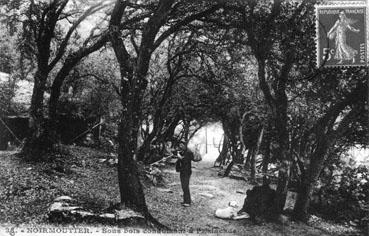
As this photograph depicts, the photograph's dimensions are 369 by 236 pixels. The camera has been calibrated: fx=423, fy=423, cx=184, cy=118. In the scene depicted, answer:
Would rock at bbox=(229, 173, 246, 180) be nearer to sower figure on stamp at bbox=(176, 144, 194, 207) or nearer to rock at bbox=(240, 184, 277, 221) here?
sower figure on stamp at bbox=(176, 144, 194, 207)

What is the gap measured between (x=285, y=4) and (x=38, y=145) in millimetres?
9118

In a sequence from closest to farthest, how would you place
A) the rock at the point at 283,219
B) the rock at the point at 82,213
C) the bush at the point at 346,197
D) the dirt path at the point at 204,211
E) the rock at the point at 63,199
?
the rock at the point at 82,213 → the rock at the point at 63,199 → the dirt path at the point at 204,211 → the rock at the point at 283,219 → the bush at the point at 346,197

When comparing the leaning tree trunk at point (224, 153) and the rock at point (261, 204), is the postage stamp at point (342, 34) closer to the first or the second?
the rock at point (261, 204)

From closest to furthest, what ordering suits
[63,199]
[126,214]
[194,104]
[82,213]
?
[82,213], [126,214], [63,199], [194,104]

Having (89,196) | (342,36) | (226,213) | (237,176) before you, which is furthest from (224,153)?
(342,36)

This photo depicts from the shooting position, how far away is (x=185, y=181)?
1361cm

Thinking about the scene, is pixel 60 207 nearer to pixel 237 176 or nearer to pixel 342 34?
pixel 342 34

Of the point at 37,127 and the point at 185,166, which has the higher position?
the point at 37,127

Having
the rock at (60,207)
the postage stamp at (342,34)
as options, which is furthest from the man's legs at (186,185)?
the postage stamp at (342,34)

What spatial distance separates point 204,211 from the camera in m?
13.2

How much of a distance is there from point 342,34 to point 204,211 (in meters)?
6.63

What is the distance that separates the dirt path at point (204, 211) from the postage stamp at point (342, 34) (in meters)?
4.65

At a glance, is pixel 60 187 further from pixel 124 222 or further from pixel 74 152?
pixel 74 152

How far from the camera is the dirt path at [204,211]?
11148 millimetres
